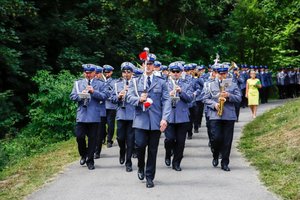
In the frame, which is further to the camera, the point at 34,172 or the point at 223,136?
the point at 34,172

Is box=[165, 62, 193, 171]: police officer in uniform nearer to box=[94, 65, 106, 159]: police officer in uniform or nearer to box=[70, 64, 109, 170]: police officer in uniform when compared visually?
box=[70, 64, 109, 170]: police officer in uniform

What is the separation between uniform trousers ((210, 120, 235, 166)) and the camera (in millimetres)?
11469

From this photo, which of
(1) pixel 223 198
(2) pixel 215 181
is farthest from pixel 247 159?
(1) pixel 223 198

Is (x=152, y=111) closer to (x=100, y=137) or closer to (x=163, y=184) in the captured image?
(x=163, y=184)

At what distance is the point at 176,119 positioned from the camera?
1160cm

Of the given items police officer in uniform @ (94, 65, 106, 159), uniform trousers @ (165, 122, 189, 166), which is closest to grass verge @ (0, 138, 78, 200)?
police officer in uniform @ (94, 65, 106, 159)

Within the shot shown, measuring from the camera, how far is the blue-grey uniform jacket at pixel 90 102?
11.7 metres

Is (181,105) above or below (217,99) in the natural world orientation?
below

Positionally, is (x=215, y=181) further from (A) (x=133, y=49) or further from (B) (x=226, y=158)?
(A) (x=133, y=49)

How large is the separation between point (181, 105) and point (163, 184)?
2413mm

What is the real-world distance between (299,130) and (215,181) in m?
5.11

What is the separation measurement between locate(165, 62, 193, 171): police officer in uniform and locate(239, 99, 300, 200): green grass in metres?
1.70

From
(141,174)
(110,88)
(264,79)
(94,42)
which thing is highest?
(94,42)

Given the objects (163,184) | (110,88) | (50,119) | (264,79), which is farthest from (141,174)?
(264,79)
